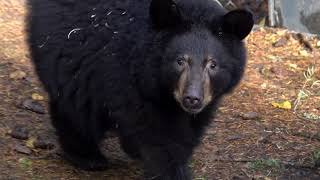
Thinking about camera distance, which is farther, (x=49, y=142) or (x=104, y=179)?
(x=49, y=142)

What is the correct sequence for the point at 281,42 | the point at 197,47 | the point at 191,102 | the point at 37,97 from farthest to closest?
1. the point at 281,42
2. the point at 37,97
3. the point at 197,47
4. the point at 191,102

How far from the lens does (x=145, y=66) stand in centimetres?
412

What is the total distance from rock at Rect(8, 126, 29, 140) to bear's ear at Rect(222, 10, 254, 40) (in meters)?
2.09

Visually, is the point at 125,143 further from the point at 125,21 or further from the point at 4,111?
the point at 4,111

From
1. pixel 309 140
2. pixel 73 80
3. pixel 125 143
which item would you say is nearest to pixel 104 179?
pixel 125 143

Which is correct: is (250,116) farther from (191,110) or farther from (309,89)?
(191,110)

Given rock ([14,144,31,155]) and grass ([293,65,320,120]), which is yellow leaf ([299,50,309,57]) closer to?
grass ([293,65,320,120])

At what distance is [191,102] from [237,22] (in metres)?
0.62

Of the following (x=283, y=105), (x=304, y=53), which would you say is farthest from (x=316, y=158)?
(x=304, y=53)

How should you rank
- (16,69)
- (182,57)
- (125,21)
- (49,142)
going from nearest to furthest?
(182,57)
(125,21)
(49,142)
(16,69)

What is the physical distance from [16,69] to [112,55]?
2592mm

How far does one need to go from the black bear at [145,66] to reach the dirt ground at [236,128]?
54 centimetres

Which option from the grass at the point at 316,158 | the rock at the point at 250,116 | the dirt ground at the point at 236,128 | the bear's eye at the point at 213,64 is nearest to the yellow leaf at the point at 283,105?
the dirt ground at the point at 236,128

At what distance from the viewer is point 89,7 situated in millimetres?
4578
